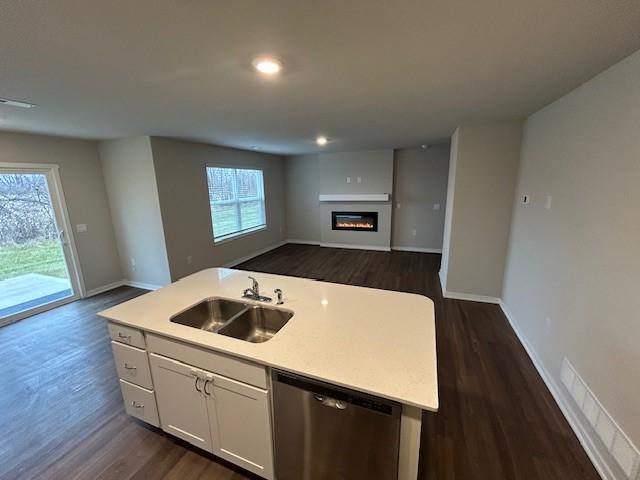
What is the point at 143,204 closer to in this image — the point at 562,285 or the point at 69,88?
the point at 69,88

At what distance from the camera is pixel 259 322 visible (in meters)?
1.81

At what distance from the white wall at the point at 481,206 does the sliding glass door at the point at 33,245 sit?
546 cm

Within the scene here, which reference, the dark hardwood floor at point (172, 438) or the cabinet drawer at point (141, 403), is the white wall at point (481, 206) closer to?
the dark hardwood floor at point (172, 438)

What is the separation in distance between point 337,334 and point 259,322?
0.66 m

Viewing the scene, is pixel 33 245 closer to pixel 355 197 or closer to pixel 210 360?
pixel 210 360

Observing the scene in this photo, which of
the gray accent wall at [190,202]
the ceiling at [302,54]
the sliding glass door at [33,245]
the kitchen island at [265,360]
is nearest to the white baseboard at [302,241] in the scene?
the gray accent wall at [190,202]

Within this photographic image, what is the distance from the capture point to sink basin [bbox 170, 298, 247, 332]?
5.91 ft

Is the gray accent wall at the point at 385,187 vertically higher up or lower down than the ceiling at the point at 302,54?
lower down

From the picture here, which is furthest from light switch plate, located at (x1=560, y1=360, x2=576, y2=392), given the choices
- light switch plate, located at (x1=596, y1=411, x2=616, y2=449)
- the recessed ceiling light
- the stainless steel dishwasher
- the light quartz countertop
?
the recessed ceiling light

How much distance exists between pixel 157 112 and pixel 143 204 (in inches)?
77.9

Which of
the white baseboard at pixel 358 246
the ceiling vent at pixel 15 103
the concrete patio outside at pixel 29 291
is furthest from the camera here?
the white baseboard at pixel 358 246

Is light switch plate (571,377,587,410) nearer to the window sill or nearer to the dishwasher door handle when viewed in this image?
the dishwasher door handle

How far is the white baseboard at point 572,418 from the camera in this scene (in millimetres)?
1481

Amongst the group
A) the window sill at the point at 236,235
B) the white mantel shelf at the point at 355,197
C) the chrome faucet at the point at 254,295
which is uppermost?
the white mantel shelf at the point at 355,197
